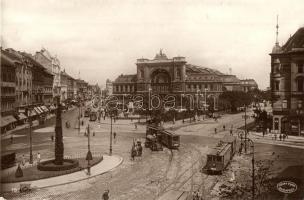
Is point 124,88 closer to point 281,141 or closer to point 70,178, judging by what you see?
point 281,141

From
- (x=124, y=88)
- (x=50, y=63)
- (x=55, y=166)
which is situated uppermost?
(x=50, y=63)

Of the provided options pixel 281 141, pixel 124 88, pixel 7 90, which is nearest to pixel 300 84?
pixel 281 141

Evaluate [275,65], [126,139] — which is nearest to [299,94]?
[275,65]

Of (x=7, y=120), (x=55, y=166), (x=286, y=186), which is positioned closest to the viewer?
(x=286, y=186)

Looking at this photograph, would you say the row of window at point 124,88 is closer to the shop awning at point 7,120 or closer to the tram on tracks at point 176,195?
the shop awning at point 7,120

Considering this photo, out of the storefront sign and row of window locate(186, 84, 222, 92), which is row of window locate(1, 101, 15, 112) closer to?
the storefront sign
